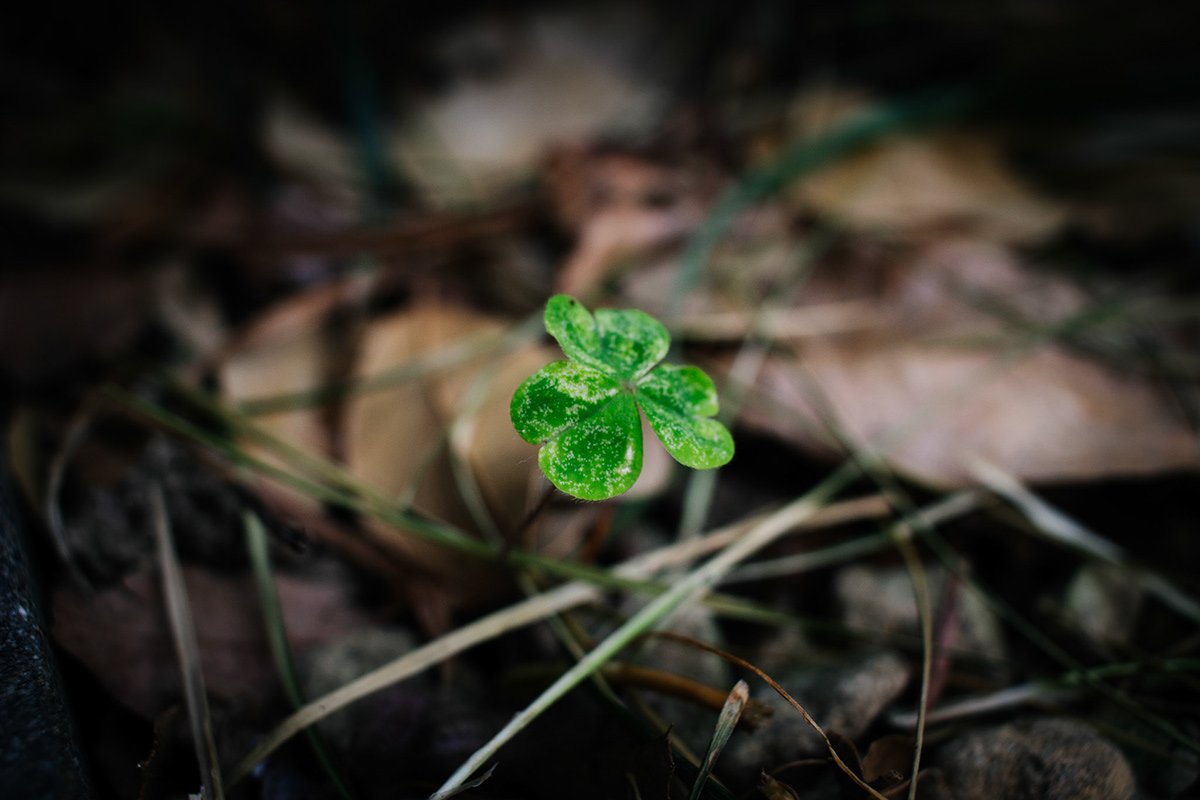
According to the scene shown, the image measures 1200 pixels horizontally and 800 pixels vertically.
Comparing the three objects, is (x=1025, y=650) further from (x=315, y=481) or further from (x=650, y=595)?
(x=315, y=481)

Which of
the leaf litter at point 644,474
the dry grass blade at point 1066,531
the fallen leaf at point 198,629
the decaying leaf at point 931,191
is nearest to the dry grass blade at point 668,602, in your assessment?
the leaf litter at point 644,474

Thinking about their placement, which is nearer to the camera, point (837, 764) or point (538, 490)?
point (837, 764)

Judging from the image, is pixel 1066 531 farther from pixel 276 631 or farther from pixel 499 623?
pixel 276 631

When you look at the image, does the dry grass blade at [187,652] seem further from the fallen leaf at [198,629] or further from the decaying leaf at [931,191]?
the decaying leaf at [931,191]

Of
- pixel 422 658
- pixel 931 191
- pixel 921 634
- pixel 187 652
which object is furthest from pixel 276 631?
pixel 931 191

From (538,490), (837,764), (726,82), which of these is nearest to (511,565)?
(538,490)

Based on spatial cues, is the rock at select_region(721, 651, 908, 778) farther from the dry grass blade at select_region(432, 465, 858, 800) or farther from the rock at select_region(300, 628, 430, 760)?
the rock at select_region(300, 628, 430, 760)
